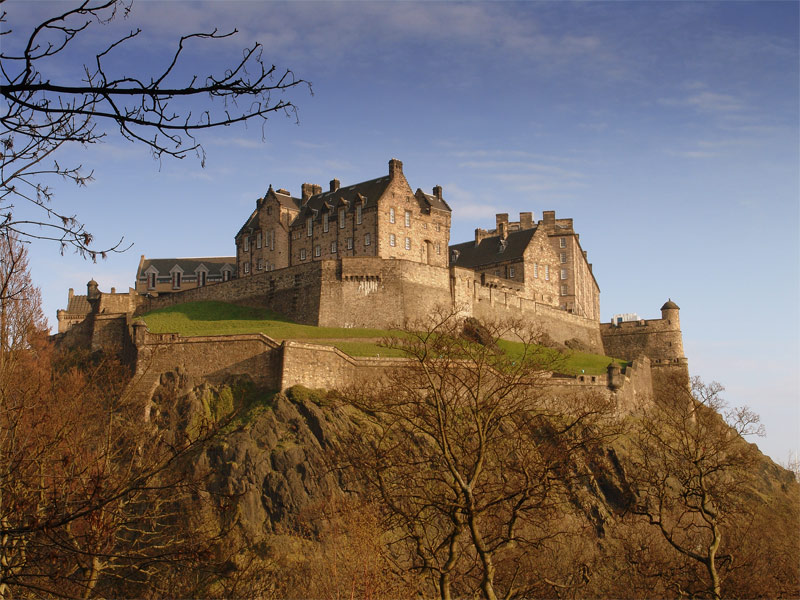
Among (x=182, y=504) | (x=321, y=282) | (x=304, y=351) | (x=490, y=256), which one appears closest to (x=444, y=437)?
(x=182, y=504)

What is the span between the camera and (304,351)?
4750 cm

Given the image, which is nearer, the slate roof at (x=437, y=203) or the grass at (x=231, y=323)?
the grass at (x=231, y=323)

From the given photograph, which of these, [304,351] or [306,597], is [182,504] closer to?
[306,597]

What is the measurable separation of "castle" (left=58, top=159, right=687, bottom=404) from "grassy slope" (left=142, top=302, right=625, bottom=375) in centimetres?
143

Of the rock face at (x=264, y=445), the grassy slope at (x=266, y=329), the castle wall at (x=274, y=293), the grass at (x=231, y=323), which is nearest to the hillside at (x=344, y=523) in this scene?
the rock face at (x=264, y=445)

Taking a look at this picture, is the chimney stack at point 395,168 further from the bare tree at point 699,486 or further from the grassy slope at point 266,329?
the bare tree at point 699,486

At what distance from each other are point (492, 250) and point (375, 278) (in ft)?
65.6

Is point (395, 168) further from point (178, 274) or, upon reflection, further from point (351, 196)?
point (178, 274)

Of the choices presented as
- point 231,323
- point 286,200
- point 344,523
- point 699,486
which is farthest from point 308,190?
point 699,486

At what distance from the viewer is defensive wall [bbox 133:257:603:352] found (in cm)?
5856

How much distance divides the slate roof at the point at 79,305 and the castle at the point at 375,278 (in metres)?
0.19

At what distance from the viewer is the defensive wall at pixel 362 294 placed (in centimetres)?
5856

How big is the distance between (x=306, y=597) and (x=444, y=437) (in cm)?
1739

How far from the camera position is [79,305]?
224 ft
